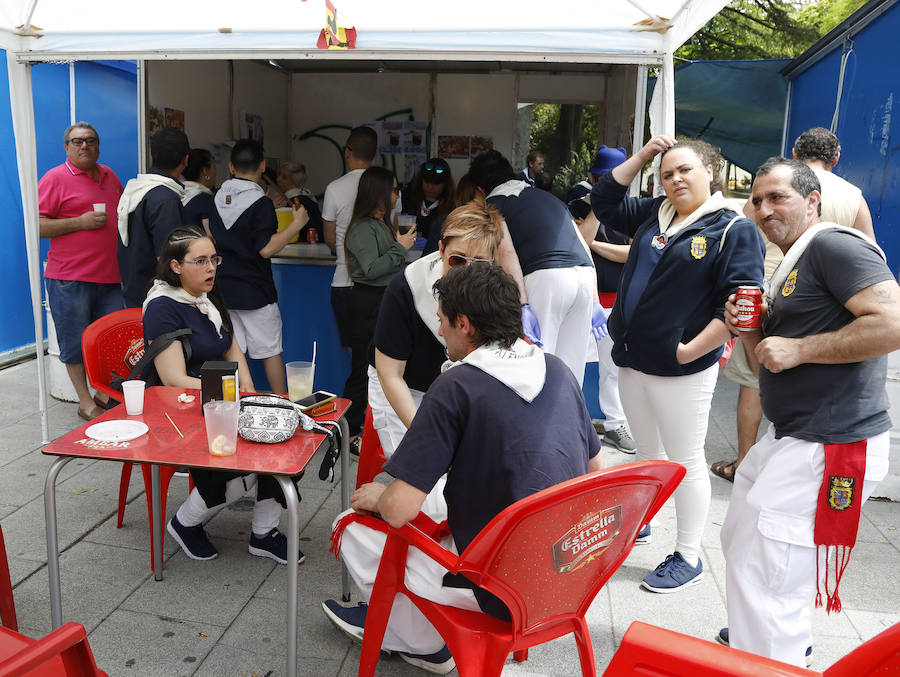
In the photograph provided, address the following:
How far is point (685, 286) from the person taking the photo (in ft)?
8.84

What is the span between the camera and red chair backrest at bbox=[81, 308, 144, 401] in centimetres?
313

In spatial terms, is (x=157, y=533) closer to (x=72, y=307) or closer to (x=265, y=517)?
(x=265, y=517)

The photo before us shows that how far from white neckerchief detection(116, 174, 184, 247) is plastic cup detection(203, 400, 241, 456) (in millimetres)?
2290

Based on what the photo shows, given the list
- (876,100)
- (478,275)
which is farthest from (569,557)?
(876,100)

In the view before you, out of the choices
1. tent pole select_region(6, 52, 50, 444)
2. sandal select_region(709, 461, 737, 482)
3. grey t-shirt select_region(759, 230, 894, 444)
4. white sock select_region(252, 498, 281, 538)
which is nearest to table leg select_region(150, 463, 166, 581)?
white sock select_region(252, 498, 281, 538)

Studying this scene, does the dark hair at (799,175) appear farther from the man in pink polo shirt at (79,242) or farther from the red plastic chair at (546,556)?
the man in pink polo shirt at (79,242)

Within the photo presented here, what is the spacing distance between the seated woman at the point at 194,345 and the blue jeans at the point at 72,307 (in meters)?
1.80

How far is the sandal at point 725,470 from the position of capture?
13.3 feet

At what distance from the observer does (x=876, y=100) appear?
5180mm

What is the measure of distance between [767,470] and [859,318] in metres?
0.50

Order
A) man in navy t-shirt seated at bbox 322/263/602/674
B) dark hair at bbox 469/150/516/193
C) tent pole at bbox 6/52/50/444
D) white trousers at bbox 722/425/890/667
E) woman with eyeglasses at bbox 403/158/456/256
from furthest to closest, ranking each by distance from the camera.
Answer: woman with eyeglasses at bbox 403/158/456/256 → tent pole at bbox 6/52/50/444 → dark hair at bbox 469/150/516/193 → white trousers at bbox 722/425/890/667 → man in navy t-shirt seated at bbox 322/263/602/674

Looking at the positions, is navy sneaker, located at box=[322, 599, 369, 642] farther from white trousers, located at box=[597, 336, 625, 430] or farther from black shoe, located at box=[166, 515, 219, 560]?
white trousers, located at box=[597, 336, 625, 430]

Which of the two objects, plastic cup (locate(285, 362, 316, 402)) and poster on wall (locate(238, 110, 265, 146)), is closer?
plastic cup (locate(285, 362, 316, 402))

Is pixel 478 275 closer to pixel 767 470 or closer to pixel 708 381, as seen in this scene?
pixel 767 470
